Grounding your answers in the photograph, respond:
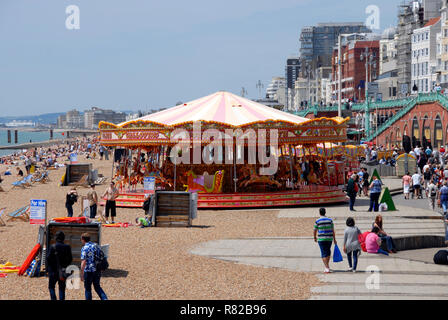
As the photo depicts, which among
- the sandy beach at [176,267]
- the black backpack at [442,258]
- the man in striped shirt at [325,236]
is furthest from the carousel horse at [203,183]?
the man in striped shirt at [325,236]

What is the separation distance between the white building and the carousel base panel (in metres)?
60.6

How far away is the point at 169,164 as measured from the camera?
33.4m

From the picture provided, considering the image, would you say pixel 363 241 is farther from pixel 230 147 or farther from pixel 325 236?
pixel 230 147

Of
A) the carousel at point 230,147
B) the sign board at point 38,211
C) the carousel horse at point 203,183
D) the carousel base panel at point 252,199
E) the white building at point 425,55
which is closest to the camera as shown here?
the sign board at point 38,211

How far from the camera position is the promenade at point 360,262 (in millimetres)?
13898

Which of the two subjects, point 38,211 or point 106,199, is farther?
point 106,199

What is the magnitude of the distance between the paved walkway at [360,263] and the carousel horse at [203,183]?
24.1ft

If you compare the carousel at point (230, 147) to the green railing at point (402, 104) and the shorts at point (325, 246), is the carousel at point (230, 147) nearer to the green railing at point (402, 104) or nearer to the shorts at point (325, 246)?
the shorts at point (325, 246)

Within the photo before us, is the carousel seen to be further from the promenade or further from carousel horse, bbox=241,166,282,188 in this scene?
the promenade

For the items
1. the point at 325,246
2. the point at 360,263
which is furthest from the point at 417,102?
the point at 325,246

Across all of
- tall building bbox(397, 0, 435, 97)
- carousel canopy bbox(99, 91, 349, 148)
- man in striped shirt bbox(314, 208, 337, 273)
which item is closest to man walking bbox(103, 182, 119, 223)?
carousel canopy bbox(99, 91, 349, 148)

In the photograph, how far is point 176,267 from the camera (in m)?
16.6

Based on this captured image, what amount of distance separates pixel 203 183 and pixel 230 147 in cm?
209
